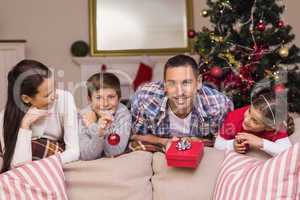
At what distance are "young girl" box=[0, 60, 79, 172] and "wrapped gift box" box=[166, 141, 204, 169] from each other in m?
0.40

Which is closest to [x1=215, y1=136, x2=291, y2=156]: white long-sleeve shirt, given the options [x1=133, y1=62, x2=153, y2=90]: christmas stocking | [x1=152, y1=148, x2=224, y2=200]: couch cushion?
[x1=152, y1=148, x2=224, y2=200]: couch cushion

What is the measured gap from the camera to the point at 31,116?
1633 millimetres

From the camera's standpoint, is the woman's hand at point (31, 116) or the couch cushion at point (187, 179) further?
the woman's hand at point (31, 116)

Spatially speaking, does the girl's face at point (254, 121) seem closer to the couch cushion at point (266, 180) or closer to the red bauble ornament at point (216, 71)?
the couch cushion at point (266, 180)

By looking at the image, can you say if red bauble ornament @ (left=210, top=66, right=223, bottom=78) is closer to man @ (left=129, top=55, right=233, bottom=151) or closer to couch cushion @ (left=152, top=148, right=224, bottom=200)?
man @ (left=129, top=55, right=233, bottom=151)

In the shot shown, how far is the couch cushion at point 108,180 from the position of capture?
5.01 ft

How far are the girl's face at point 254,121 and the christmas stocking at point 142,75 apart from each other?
2.05 m

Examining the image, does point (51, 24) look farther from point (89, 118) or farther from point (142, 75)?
point (89, 118)

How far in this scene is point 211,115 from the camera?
185 centimetres

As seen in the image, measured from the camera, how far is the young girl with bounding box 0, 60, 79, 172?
5.26 ft

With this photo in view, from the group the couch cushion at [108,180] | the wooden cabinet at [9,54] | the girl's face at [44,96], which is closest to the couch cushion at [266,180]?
the couch cushion at [108,180]

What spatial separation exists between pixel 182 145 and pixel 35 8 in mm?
2791

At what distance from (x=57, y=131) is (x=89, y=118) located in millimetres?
147

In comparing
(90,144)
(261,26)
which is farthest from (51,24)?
(90,144)
